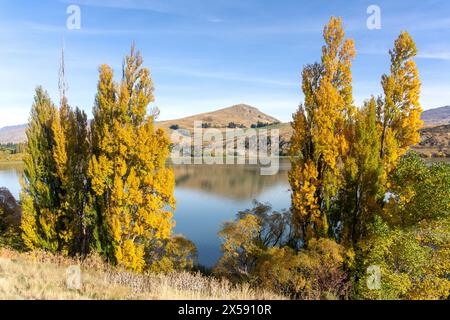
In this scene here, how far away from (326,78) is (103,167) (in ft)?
46.7

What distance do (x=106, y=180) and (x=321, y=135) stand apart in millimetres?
12972

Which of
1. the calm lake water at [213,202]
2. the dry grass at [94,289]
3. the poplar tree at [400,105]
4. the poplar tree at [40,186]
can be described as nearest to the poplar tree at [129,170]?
the poplar tree at [40,186]

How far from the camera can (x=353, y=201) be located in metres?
18.0

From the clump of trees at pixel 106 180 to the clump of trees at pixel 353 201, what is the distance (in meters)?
5.23

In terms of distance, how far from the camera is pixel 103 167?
56.9 ft

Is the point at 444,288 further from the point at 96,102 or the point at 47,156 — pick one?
the point at 47,156

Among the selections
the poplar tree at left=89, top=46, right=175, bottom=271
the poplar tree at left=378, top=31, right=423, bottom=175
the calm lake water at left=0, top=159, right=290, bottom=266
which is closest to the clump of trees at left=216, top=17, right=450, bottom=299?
the poplar tree at left=378, top=31, right=423, bottom=175

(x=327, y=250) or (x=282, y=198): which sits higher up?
(x=327, y=250)

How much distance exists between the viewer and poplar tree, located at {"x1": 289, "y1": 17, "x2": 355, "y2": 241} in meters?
17.6

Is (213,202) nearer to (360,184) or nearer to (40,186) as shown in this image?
(40,186)

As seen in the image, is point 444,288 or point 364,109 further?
point 364,109

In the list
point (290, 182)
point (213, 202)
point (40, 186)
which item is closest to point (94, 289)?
point (290, 182)
